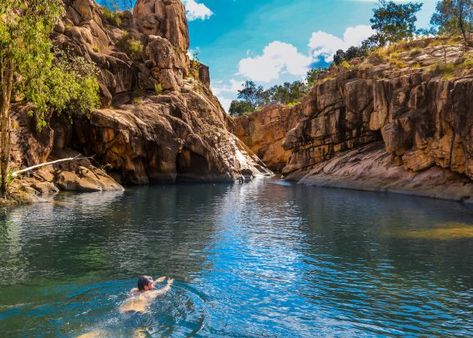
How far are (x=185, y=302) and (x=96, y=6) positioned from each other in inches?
3300

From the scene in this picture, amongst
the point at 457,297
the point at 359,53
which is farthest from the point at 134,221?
the point at 359,53

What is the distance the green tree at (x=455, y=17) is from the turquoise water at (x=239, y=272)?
46926mm

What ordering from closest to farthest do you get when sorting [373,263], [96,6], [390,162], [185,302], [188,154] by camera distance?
[185,302] < [373,263] < [390,162] < [188,154] < [96,6]

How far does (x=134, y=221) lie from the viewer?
3300 cm

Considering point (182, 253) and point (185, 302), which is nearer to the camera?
point (185, 302)

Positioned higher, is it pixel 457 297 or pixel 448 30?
pixel 448 30

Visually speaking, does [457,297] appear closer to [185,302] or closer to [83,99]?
[185,302]

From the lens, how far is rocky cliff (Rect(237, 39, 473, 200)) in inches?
2052

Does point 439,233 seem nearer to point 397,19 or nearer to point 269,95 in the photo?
point 397,19

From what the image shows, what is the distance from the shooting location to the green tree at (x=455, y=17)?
2790 inches

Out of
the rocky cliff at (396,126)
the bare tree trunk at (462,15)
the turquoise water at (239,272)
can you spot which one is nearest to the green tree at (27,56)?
the turquoise water at (239,272)

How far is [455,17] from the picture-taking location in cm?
7619

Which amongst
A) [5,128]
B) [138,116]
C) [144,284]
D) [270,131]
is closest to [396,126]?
[138,116]

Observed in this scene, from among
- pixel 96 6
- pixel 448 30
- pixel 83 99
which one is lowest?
pixel 83 99
